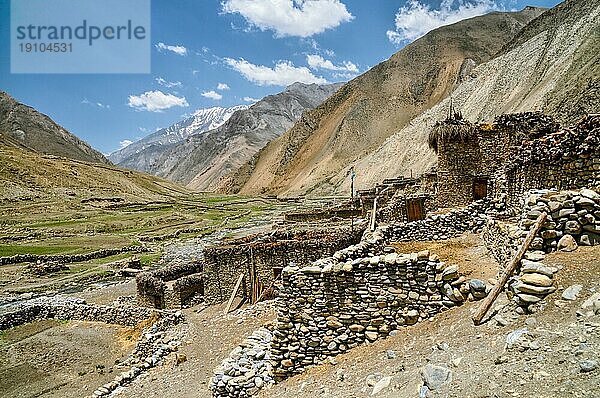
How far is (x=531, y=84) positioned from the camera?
63.0 m

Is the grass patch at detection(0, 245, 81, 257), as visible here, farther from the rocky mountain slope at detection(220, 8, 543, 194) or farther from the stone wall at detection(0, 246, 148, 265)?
the rocky mountain slope at detection(220, 8, 543, 194)

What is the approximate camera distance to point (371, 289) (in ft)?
24.8

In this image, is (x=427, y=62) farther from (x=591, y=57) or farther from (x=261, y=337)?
(x=261, y=337)

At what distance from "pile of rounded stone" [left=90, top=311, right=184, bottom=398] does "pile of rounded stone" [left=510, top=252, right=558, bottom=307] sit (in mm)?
12217

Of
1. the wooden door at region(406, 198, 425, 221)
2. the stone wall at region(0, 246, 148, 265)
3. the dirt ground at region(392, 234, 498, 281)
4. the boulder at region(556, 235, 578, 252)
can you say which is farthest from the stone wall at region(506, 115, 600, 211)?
the stone wall at region(0, 246, 148, 265)

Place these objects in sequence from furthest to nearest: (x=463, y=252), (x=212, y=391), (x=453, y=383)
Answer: (x=463, y=252) → (x=212, y=391) → (x=453, y=383)

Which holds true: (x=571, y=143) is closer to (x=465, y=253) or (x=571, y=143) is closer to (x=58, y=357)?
(x=465, y=253)

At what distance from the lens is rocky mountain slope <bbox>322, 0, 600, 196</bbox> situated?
46625 mm

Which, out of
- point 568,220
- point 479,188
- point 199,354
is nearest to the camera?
point 568,220

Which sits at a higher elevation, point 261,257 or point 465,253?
point 465,253

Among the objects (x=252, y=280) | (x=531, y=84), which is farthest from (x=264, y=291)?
(x=531, y=84)

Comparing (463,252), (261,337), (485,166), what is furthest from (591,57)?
(261,337)

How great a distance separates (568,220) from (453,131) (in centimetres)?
1290

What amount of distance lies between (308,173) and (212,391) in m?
112
